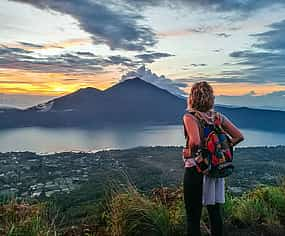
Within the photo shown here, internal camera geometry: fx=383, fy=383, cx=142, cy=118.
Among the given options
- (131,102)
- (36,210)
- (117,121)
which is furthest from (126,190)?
(131,102)

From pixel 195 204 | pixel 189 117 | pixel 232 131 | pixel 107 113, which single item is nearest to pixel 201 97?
pixel 189 117

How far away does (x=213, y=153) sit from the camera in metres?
3.10

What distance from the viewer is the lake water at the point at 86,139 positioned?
295ft

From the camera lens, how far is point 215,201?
131 inches

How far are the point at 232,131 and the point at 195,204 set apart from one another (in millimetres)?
716

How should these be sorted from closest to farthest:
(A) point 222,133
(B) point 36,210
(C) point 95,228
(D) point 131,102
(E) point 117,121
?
1. (A) point 222,133
2. (B) point 36,210
3. (C) point 95,228
4. (E) point 117,121
5. (D) point 131,102

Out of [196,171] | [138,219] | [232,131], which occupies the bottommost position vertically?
[138,219]

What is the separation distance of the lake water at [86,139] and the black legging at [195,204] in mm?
81091

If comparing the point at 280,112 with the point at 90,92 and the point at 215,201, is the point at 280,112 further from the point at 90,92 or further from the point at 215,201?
the point at 215,201

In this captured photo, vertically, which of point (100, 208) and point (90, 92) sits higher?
point (90, 92)

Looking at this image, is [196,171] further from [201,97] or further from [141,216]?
[141,216]

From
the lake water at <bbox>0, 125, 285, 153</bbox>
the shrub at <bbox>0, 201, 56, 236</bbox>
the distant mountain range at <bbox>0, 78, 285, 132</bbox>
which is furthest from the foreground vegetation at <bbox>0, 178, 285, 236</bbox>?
the distant mountain range at <bbox>0, 78, 285, 132</bbox>

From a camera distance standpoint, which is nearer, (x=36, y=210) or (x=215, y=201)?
(x=215, y=201)

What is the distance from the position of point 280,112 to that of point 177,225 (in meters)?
148
